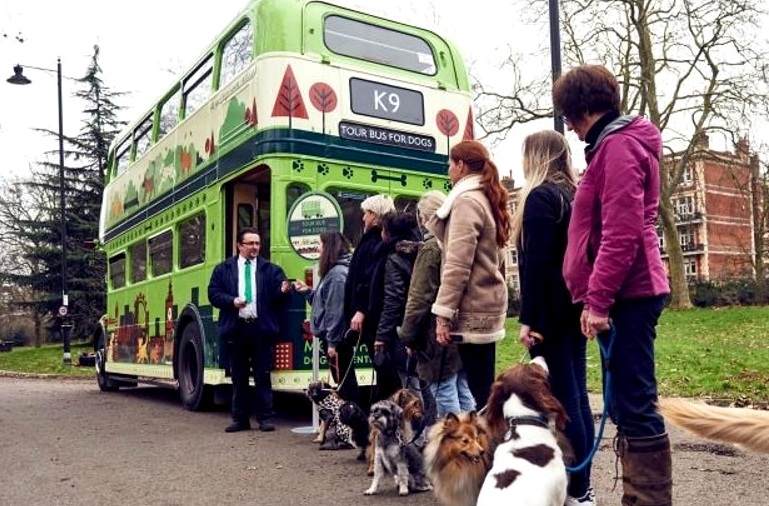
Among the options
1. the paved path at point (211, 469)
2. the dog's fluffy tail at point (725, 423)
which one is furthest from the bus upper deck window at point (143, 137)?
the dog's fluffy tail at point (725, 423)

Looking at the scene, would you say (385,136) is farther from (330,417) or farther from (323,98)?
(330,417)

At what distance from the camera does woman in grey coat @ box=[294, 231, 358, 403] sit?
6.98 m

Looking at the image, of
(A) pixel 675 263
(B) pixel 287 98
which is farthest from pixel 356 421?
(A) pixel 675 263

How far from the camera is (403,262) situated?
5.81 meters

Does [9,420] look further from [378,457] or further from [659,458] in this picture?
[659,458]

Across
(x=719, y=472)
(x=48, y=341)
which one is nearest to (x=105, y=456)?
(x=719, y=472)

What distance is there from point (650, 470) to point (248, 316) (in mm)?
5482

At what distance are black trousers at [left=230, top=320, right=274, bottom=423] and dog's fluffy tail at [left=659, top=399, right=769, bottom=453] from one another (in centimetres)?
607

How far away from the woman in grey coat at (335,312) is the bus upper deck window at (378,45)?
275 cm

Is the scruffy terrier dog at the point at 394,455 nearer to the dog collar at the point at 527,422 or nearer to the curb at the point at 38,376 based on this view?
the dog collar at the point at 527,422

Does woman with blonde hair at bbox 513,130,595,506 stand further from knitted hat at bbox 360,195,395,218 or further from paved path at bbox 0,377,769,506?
knitted hat at bbox 360,195,395,218

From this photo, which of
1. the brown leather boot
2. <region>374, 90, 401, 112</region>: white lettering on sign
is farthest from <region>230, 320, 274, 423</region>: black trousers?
the brown leather boot

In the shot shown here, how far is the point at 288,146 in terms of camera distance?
856 cm

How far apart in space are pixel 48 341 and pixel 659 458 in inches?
1971
